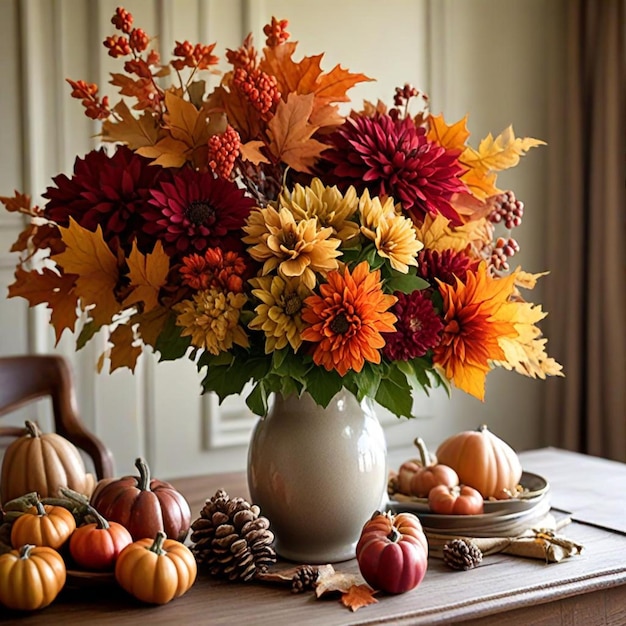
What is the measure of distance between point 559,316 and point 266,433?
6.95ft

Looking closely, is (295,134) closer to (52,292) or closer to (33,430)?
(52,292)

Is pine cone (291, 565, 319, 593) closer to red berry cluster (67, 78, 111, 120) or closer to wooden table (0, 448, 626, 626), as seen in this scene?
wooden table (0, 448, 626, 626)

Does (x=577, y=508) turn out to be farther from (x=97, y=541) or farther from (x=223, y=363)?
(x=97, y=541)

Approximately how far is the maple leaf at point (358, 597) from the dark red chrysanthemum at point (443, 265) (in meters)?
0.38

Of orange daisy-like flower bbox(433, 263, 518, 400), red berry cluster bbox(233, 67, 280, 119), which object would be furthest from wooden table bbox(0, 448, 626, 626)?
red berry cluster bbox(233, 67, 280, 119)

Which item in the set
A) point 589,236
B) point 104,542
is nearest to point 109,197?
point 104,542

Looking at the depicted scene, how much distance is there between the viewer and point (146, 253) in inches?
43.5

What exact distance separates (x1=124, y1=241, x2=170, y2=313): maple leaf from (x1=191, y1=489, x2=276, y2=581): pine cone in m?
0.26

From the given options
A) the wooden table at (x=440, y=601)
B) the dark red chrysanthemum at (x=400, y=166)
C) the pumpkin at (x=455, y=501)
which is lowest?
the wooden table at (x=440, y=601)

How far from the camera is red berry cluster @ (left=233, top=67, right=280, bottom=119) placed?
3.66ft

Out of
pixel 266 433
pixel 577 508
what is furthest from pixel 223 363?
pixel 577 508

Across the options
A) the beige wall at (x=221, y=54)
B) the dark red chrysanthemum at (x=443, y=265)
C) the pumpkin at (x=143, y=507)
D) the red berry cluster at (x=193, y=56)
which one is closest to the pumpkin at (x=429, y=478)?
the dark red chrysanthemum at (x=443, y=265)

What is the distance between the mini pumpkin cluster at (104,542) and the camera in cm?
97

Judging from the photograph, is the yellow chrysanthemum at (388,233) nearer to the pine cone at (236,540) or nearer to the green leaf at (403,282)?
the green leaf at (403,282)
